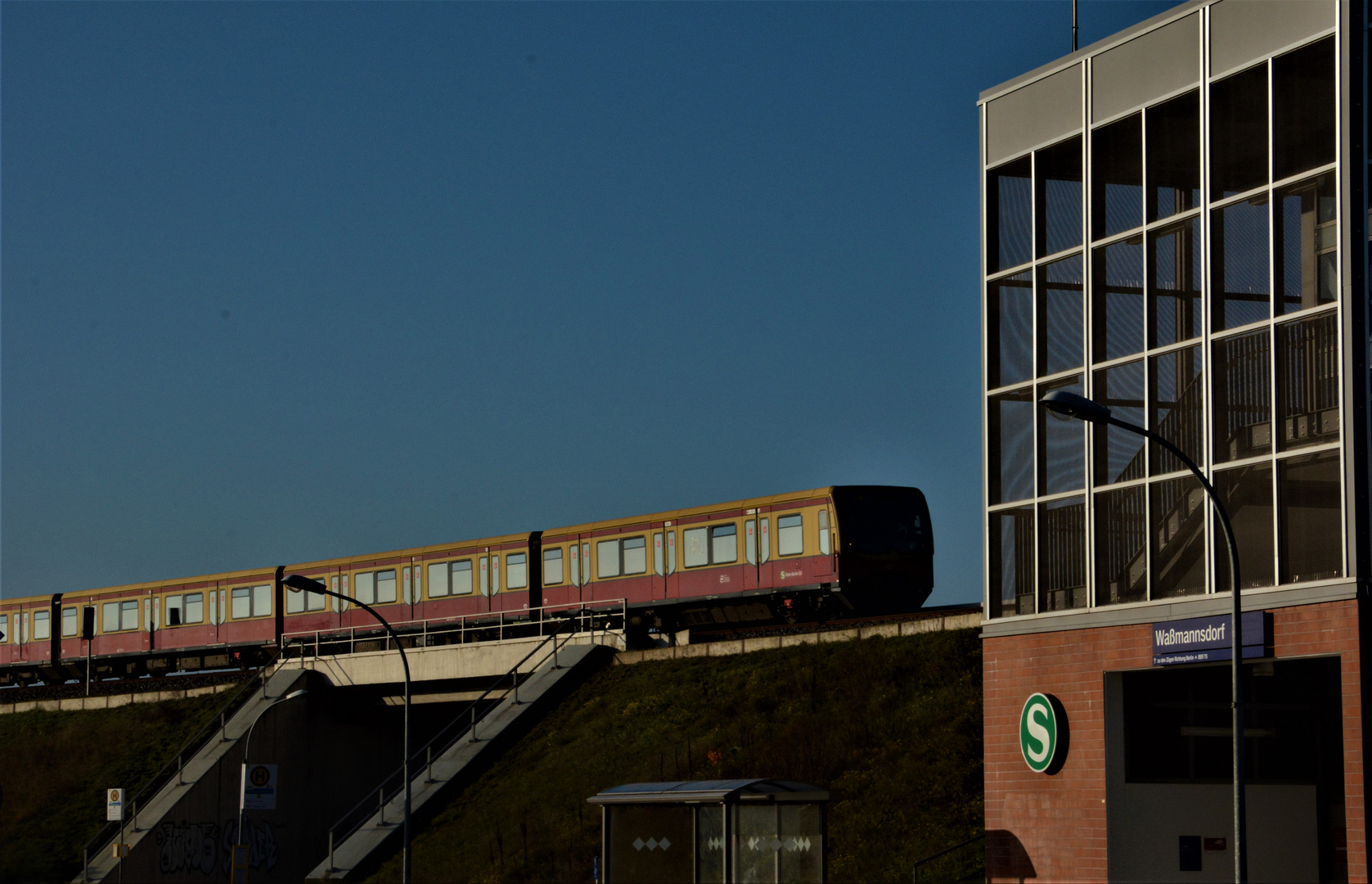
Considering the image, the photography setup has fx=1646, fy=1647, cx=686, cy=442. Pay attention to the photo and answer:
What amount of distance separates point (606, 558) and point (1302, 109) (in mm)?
28368

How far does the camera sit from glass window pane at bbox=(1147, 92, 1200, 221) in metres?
19.1

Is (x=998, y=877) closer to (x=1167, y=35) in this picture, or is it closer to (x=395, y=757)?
(x=1167, y=35)

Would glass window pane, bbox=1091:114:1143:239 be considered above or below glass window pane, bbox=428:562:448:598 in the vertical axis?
above

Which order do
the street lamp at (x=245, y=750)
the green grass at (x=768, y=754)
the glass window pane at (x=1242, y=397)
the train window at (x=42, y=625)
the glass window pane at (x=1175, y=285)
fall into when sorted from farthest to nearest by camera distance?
1. the train window at (x=42, y=625)
2. the street lamp at (x=245, y=750)
3. the green grass at (x=768, y=754)
4. the glass window pane at (x=1175, y=285)
5. the glass window pane at (x=1242, y=397)

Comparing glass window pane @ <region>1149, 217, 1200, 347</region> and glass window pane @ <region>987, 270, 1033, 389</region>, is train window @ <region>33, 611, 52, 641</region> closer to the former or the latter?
glass window pane @ <region>987, 270, 1033, 389</region>

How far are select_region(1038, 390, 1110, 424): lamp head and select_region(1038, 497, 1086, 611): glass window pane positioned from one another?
15.7 ft

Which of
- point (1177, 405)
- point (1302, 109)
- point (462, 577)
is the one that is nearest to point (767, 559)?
point (462, 577)

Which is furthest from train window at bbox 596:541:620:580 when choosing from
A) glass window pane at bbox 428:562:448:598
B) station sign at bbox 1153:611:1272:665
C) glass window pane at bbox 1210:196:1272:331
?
glass window pane at bbox 1210:196:1272:331

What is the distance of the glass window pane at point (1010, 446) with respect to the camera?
21.2 m

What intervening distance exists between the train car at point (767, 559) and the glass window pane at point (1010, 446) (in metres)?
16.3

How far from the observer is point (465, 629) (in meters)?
46.0

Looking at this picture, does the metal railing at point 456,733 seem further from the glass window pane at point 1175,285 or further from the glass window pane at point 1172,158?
the glass window pane at point 1172,158

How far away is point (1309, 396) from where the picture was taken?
17.1 meters

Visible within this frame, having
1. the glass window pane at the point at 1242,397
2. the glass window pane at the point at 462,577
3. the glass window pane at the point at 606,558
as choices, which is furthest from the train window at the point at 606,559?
the glass window pane at the point at 1242,397
